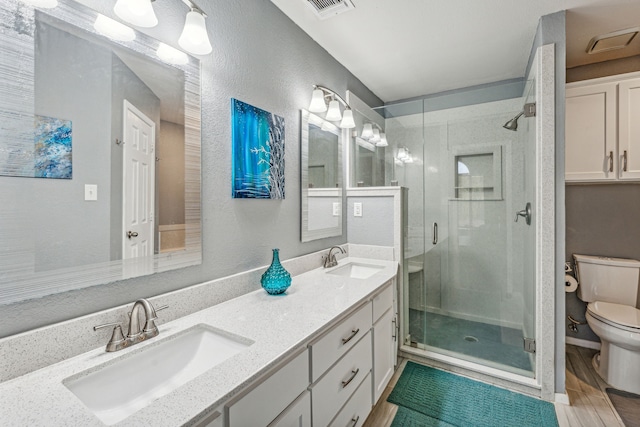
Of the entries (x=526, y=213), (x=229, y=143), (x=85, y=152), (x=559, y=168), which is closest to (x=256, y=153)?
(x=229, y=143)

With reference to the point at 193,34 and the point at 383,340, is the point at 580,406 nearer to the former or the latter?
the point at 383,340

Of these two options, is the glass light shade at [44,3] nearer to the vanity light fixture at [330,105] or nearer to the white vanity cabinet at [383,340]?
the vanity light fixture at [330,105]

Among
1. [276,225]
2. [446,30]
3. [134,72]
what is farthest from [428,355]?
[134,72]

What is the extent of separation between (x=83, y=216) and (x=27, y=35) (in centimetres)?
53

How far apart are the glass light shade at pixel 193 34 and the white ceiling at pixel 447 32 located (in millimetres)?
773

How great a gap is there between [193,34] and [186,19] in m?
0.07

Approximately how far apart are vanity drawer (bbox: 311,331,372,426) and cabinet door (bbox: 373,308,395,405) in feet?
0.31

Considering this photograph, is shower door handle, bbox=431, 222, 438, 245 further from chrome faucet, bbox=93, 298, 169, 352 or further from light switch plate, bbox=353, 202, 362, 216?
chrome faucet, bbox=93, 298, 169, 352

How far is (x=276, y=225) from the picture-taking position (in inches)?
68.6

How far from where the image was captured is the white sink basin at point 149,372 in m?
0.82

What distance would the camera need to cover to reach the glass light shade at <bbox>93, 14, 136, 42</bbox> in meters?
0.97

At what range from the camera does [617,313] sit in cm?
204

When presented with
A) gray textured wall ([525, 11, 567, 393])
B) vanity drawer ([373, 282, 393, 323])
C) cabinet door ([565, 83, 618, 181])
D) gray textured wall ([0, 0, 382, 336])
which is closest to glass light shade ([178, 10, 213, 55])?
gray textured wall ([0, 0, 382, 336])

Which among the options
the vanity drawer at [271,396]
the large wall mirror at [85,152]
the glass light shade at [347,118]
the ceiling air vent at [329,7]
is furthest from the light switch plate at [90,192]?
the glass light shade at [347,118]
